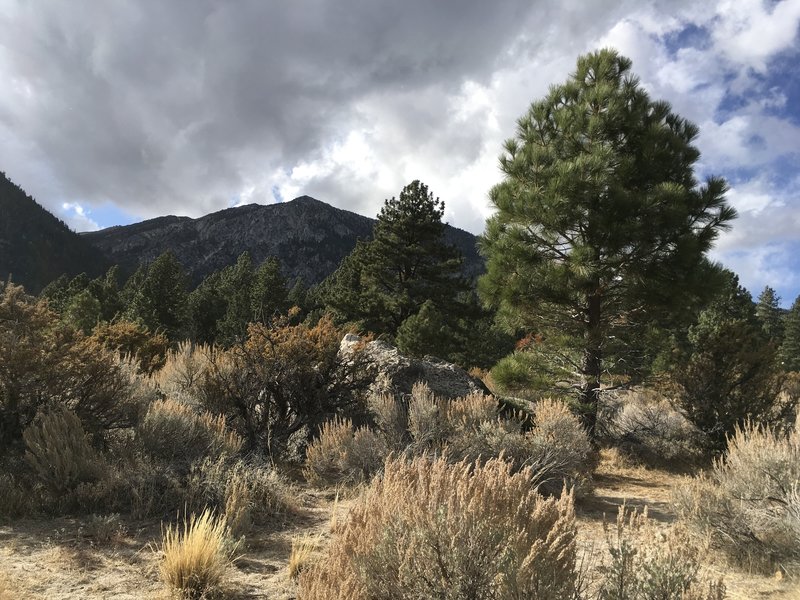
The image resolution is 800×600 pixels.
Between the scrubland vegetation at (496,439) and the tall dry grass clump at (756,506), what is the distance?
0.02 metres

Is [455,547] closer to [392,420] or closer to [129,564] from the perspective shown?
[129,564]

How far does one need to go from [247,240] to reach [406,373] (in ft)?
622

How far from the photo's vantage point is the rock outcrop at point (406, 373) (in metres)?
7.88

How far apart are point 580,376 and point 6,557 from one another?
7.85 m

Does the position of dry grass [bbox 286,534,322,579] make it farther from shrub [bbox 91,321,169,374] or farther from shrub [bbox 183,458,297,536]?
shrub [bbox 91,321,169,374]

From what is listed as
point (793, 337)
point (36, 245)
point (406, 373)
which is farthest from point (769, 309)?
point (36, 245)

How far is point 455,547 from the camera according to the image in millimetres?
2023

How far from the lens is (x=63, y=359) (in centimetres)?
518

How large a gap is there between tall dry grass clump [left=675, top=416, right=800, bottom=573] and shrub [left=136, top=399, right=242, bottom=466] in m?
4.47

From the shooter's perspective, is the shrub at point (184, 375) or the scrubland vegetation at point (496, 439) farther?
the shrub at point (184, 375)

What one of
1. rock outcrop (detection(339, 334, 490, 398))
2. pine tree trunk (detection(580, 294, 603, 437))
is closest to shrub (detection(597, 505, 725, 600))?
rock outcrop (detection(339, 334, 490, 398))

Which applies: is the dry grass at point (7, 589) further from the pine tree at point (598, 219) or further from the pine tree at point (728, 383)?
the pine tree at point (728, 383)

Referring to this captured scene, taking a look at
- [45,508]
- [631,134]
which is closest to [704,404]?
[631,134]

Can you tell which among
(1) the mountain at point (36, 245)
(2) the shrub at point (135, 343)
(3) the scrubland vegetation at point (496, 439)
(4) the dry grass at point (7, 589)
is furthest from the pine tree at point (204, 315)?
(1) the mountain at point (36, 245)
